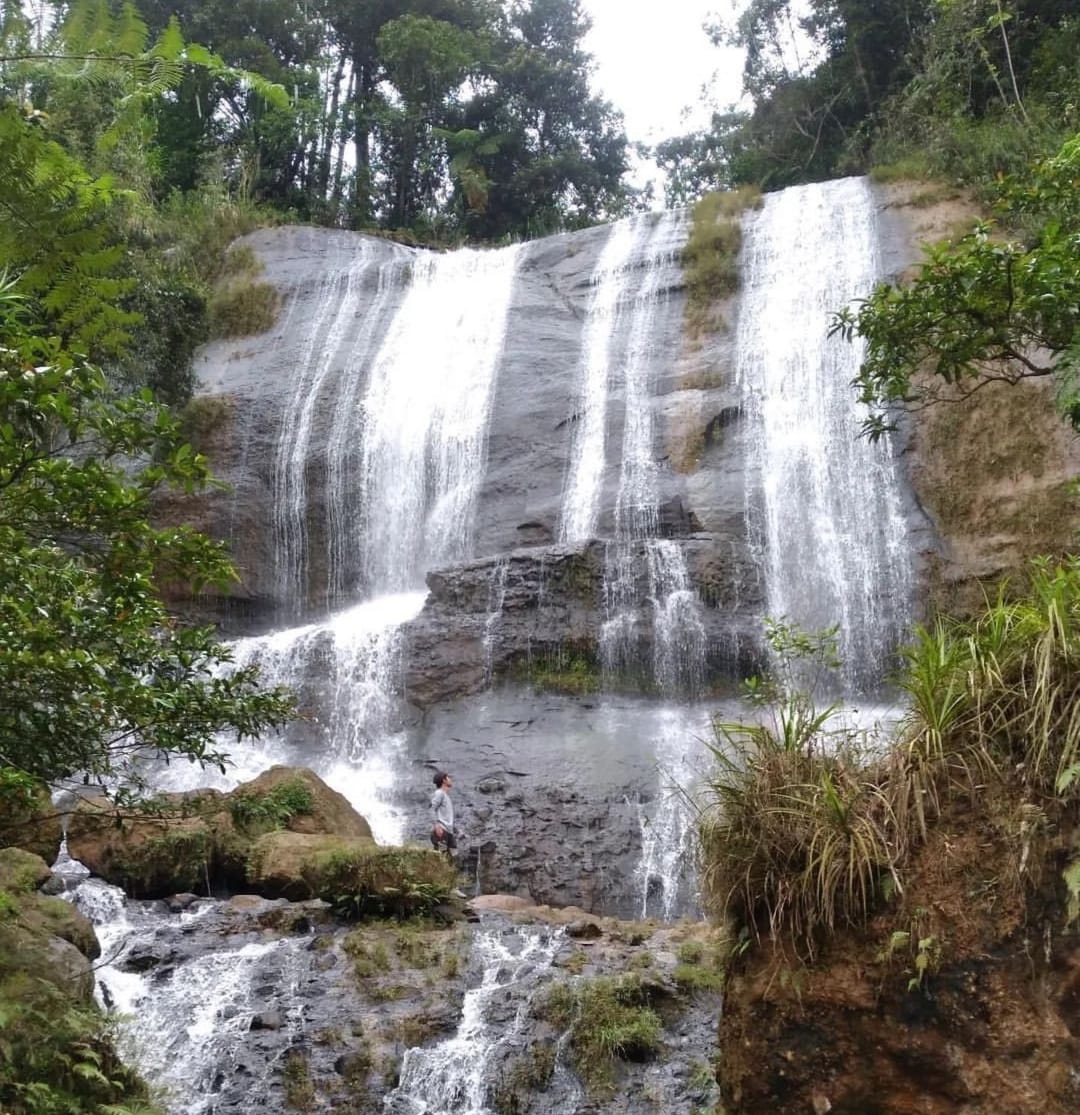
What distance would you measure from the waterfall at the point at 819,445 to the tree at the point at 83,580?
35.3 ft

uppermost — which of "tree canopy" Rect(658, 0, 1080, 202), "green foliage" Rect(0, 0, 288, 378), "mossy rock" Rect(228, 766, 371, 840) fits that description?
"tree canopy" Rect(658, 0, 1080, 202)

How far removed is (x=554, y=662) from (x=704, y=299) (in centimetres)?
926

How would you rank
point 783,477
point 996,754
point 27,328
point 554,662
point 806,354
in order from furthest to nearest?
point 806,354
point 783,477
point 554,662
point 27,328
point 996,754

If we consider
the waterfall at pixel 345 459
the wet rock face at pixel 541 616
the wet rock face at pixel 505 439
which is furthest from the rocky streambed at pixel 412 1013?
the waterfall at pixel 345 459

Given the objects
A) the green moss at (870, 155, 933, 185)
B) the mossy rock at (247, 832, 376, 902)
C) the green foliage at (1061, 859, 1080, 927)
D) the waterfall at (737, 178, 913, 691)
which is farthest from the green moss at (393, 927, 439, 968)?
the green moss at (870, 155, 933, 185)

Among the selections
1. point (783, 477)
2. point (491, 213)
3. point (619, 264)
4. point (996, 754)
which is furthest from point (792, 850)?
point (491, 213)

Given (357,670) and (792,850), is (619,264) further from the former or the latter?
(792,850)

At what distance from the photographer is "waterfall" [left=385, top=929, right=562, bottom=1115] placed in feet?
23.1

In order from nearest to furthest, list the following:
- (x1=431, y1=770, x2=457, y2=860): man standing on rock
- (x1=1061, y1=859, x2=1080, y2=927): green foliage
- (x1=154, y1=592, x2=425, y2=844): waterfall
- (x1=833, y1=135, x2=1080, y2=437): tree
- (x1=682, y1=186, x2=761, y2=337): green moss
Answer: (x1=1061, y1=859, x2=1080, y2=927): green foliage
(x1=833, y1=135, x2=1080, y2=437): tree
(x1=431, y1=770, x2=457, y2=860): man standing on rock
(x1=154, y1=592, x2=425, y2=844): waterfall
(x1=682, y1=186, x2=761, y2=337): green moss

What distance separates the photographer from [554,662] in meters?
15.5

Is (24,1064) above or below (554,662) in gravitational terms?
below

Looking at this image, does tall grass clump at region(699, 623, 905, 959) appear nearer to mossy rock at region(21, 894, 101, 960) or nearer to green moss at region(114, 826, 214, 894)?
mossy rock at region(21, 894, 101, 960)

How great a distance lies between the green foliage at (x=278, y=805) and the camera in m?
10.6

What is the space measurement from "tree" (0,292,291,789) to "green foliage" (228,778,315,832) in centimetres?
464
